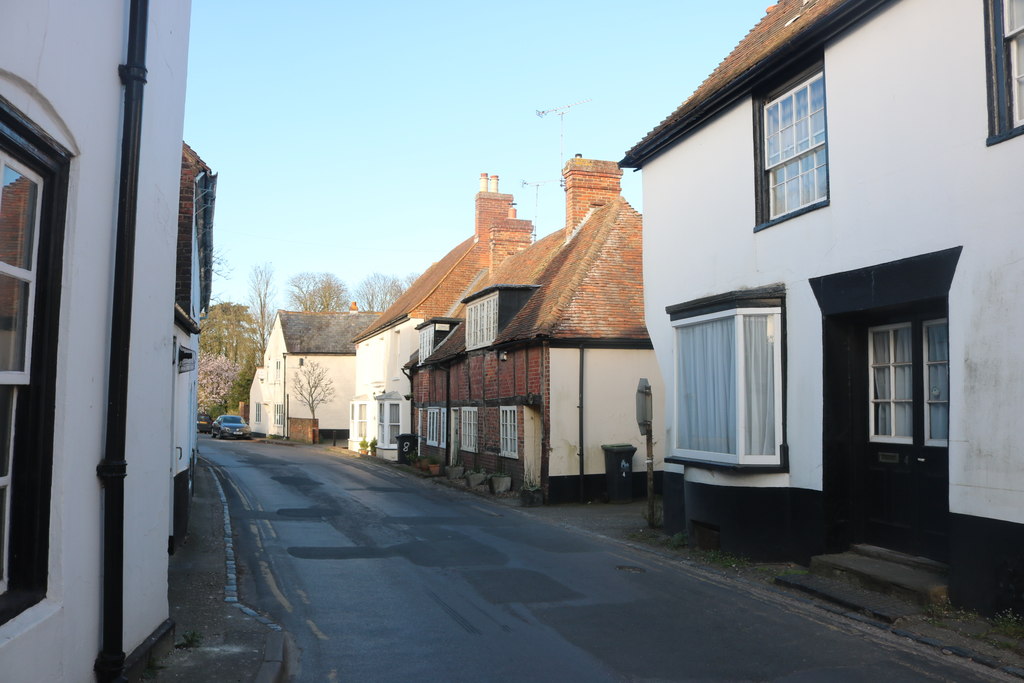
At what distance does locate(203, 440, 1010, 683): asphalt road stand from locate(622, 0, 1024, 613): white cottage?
1.36 meters

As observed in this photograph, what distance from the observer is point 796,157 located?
34.1 ft

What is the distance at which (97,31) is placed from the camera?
15.9 feet

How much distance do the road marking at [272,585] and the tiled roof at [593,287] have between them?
9.60 meters

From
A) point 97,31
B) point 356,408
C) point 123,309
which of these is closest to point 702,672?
point 123,309

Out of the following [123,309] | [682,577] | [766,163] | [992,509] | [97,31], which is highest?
[766,163]

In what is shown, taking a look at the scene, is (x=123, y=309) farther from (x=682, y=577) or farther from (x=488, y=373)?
(x=488, y=373)

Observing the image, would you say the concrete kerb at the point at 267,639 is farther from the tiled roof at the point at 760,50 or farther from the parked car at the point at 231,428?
the parked car at the point at 231,428

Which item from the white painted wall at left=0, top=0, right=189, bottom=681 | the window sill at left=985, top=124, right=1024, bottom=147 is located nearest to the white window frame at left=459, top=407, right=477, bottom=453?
the white painted wall at left=0, top=0, right=189, bottom=681

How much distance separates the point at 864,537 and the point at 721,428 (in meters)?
2.22

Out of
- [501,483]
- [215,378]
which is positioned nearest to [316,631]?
[501,483]

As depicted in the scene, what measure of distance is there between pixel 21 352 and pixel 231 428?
48.9m

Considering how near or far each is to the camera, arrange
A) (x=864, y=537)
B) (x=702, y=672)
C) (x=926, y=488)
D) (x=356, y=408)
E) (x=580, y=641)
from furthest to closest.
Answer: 1. (x=356, y=408)
2. (x=864, y=537)
3. (x=926, y=488)
4. (x=580, y=641)
5. (x=702, y=672)

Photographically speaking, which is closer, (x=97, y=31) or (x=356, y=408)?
(x=97, y=31)

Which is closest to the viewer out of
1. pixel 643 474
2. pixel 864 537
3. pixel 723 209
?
pixel 864 537
